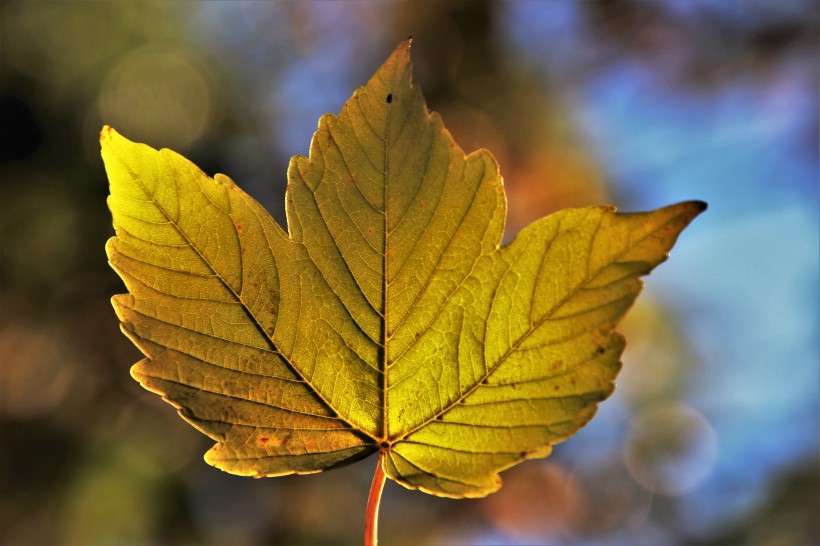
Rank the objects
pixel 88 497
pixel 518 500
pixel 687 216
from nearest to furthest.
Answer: pixel 687 216
pixel 88 497
pixel 518 500

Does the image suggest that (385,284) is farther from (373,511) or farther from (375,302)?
(373,511)

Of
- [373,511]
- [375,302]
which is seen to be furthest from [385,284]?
[373,511]

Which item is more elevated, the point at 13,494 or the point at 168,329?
the point at 13,494

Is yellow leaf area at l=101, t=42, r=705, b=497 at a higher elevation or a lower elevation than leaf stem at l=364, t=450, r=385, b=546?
higher

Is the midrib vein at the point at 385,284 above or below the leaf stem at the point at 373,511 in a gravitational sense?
above

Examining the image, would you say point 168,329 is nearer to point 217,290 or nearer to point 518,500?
point 217,290

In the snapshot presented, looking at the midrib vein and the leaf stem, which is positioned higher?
the midrib vein

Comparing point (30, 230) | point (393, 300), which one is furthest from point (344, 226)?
point (30, 230)

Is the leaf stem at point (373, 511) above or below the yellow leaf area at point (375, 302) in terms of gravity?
below
